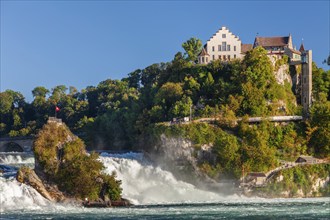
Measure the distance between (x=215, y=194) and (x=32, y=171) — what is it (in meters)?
21.4

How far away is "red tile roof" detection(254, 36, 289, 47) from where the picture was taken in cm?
9569

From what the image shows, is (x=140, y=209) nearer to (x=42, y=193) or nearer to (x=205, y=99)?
(x=42, y=193)

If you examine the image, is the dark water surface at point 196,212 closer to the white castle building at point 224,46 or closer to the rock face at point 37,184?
the rock face at point 37,184

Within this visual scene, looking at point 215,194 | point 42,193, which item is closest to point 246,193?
point 215,194

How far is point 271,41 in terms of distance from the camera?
96500 mm

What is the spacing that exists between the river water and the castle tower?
68.7ft

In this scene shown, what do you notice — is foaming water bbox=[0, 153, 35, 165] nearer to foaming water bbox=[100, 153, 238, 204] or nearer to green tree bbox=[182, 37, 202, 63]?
foaming water bbox=[100, 153, 238, 204]

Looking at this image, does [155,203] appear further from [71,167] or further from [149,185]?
[71,167]

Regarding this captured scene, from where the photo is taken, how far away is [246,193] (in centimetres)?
7131

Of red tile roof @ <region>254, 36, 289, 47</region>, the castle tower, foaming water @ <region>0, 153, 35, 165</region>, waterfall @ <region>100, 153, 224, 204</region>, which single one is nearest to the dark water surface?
waterfall @ <region>100, 153, 224, 204</region>

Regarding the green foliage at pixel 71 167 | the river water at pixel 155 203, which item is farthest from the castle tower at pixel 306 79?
the green foliage at pixel 71 167

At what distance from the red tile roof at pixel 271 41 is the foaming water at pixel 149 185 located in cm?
2948

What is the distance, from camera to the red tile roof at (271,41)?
95.7 metres

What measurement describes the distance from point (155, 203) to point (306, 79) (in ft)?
115
